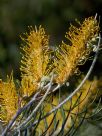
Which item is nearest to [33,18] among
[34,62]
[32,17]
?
[32,17]

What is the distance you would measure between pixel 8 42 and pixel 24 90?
244 centimetres

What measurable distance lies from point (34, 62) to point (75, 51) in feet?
0.22

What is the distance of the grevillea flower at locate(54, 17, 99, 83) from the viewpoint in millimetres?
983

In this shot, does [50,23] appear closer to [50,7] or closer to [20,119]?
[50,7]

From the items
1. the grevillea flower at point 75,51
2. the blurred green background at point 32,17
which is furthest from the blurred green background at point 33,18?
the grevillea flower at point 75,51

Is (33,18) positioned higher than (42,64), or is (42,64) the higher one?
(33,18)

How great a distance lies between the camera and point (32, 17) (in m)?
3.28

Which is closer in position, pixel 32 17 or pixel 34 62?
pixel 34 62

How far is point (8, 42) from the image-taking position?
11.2 ft

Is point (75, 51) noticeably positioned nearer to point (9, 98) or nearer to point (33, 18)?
point (9, 98)

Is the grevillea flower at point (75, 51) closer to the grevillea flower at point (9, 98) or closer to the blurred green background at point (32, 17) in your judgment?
the grevillea flower at point (9, 98)

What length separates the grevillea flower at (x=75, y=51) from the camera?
38.7 inches

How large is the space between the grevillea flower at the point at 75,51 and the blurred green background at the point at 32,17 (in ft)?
7.04

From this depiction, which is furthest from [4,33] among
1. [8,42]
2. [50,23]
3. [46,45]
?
[46,45]
